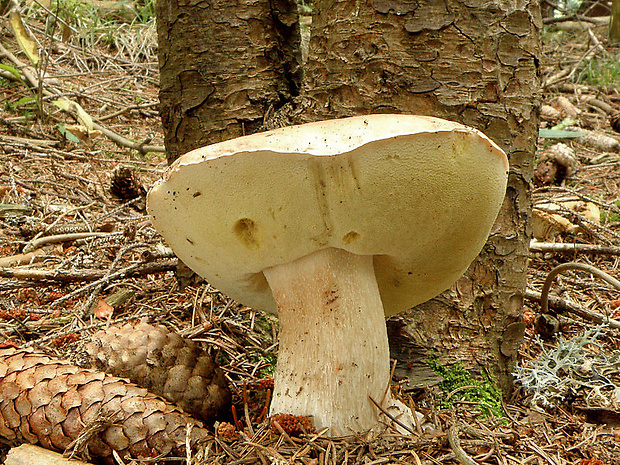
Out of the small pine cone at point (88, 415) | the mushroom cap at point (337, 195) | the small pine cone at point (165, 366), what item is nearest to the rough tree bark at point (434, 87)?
the mushroom cap at point (337, 195)

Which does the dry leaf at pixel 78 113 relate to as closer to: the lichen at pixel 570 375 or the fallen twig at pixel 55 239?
the fallen twig at pixel 55 239

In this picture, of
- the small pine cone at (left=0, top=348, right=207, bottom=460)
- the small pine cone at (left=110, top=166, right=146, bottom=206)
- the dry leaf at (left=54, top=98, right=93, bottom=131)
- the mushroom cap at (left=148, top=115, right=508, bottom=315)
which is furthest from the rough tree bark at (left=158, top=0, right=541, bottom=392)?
the dry leaf at (left=54, top=98, right=93, bottom=131)

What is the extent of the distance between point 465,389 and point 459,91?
1022 mm

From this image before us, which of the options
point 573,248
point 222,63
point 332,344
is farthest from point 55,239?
point 573,248

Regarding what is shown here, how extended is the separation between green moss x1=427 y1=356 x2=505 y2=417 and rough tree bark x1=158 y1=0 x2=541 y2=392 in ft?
0.12

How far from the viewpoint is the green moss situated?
1.87 metres

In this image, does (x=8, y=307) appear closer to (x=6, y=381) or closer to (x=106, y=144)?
(x=6, y=381)

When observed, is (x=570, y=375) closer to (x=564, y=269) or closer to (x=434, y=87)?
(x=564, y=269)

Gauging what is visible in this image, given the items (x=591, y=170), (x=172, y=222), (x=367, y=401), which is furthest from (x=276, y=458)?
(x=591, y=170)

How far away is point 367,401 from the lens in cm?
149

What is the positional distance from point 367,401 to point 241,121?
1223 mm

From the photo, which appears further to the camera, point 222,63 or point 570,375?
point 222,63

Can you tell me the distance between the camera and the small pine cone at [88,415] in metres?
1.42

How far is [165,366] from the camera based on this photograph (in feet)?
5.47
